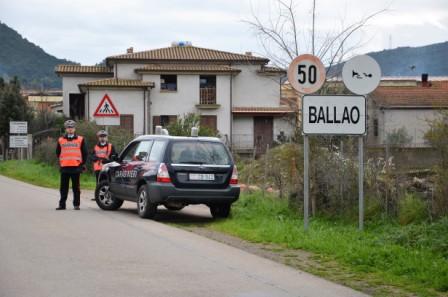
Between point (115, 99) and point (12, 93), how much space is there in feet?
53.6

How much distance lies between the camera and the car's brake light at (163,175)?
14.5 metres

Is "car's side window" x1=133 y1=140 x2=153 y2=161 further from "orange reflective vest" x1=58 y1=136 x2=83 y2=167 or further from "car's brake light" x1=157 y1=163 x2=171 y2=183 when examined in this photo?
"orange reflective vest" x1=58 y1=136 x2=83 y2=167

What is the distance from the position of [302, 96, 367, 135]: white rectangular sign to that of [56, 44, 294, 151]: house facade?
3571 centimetres

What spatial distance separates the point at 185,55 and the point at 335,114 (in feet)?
138

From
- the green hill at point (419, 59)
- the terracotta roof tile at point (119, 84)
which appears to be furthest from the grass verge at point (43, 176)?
the green hill at point (419, 59)

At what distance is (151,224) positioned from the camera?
46.6 feet

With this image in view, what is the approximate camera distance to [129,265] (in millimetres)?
9438

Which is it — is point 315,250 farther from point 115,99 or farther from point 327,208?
Result: point 115,99

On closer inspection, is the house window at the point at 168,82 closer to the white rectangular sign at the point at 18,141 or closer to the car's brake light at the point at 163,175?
the white rectangular sign at the point at 18,141

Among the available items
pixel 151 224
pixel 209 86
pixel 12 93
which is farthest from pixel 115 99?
pixel 151 224

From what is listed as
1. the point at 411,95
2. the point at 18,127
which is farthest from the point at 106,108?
the point at 411,95

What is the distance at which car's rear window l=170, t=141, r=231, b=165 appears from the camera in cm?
1473

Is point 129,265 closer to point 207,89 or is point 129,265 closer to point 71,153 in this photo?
point 71,153

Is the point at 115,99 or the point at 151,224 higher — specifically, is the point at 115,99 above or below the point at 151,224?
above
